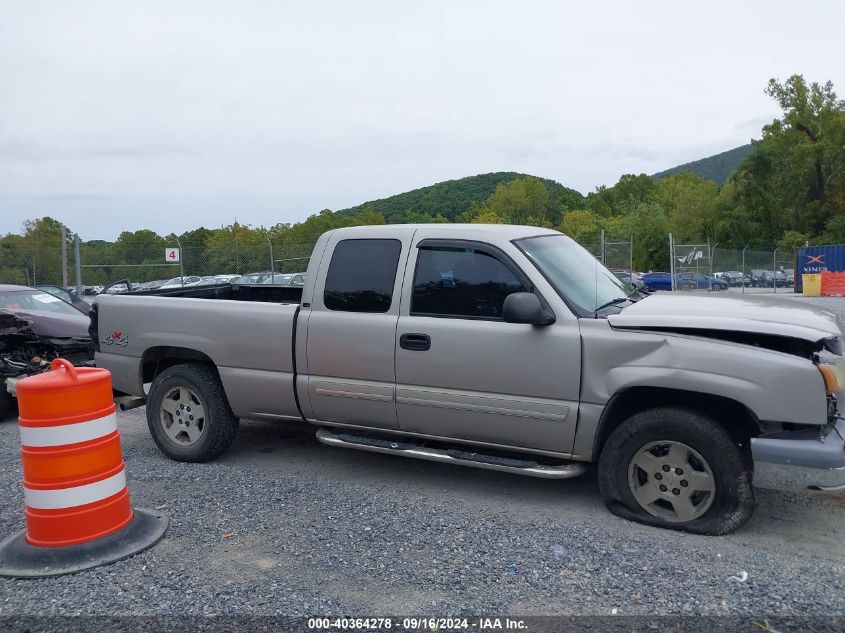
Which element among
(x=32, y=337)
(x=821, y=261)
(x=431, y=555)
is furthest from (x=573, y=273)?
(x=821, y=261)

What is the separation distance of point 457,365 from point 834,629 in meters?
2.48

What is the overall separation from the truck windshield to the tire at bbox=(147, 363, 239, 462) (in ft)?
8.86

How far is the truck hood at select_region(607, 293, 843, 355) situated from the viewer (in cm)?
402

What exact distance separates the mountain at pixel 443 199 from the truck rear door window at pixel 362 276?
219 ft

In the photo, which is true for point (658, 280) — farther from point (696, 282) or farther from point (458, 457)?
point (458, 457)

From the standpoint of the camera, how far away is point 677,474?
424cm

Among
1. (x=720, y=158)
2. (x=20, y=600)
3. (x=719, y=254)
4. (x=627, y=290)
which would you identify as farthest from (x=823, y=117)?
(x=720, y=158)

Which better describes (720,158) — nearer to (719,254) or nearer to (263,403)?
(719,254)

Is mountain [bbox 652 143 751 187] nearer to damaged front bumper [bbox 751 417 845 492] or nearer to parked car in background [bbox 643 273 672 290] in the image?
parked car in background [bbox 643 273 672 290]

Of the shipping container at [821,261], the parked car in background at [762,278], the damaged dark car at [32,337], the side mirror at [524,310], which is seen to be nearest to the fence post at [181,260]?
the damaged dark car at [32,337]

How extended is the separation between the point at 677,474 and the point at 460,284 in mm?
1830

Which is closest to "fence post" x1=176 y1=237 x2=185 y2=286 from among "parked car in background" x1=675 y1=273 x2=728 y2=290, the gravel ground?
the gravel ground

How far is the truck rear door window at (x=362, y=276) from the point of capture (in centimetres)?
513

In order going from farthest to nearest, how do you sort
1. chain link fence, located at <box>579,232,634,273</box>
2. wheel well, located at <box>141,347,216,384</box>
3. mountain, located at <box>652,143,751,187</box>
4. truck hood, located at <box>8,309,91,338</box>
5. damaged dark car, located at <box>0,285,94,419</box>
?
mountain, located at <box>652,143,751,187</box> → chain link fence, located at <box>579,232,634,273</box> → truck hood, located at <box>8,309,91,338</box> → damaged dark car, located at <box>0,285,94,419</box> → wheel well, located at <box>141,347,216,384</box>
